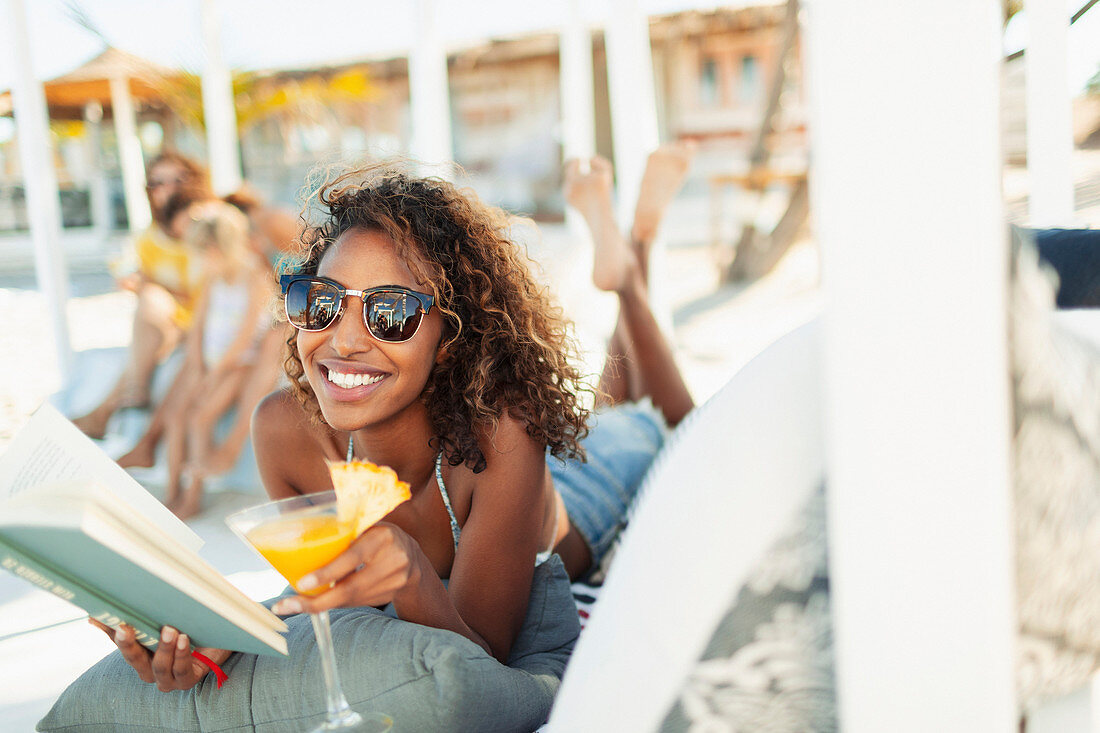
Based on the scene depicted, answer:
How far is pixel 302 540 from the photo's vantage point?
1159 millimetres

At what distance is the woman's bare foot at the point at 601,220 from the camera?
3.45 m

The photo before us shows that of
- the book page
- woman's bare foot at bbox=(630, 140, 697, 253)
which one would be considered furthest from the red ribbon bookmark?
woman's bare foot at bbox=(630, 140, 697, 253)

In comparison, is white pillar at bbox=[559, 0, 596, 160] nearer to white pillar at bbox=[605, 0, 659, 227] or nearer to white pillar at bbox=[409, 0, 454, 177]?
white pillar at bbox=[409, 0, 454, 177]

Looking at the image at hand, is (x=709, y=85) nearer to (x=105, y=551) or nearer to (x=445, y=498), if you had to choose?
(x=445, y=498)

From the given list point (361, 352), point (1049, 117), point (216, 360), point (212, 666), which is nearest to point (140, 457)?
point (216, 360)

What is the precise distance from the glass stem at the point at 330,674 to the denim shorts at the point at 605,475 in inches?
45.7

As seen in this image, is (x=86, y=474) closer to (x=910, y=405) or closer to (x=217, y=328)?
(x=910, y=405)

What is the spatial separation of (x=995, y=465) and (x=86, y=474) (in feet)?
4.37

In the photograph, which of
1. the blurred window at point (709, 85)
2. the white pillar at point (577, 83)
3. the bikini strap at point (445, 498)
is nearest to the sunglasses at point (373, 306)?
the bikini strap at point (445, 498)

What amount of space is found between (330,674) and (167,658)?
31cm

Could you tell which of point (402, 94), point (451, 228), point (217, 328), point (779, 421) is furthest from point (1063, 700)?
point (402, 94)

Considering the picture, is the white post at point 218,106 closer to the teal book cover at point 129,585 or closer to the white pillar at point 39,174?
the white pillar at point 39,174

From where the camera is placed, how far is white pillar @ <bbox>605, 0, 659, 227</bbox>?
451 cm

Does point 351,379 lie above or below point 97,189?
below
